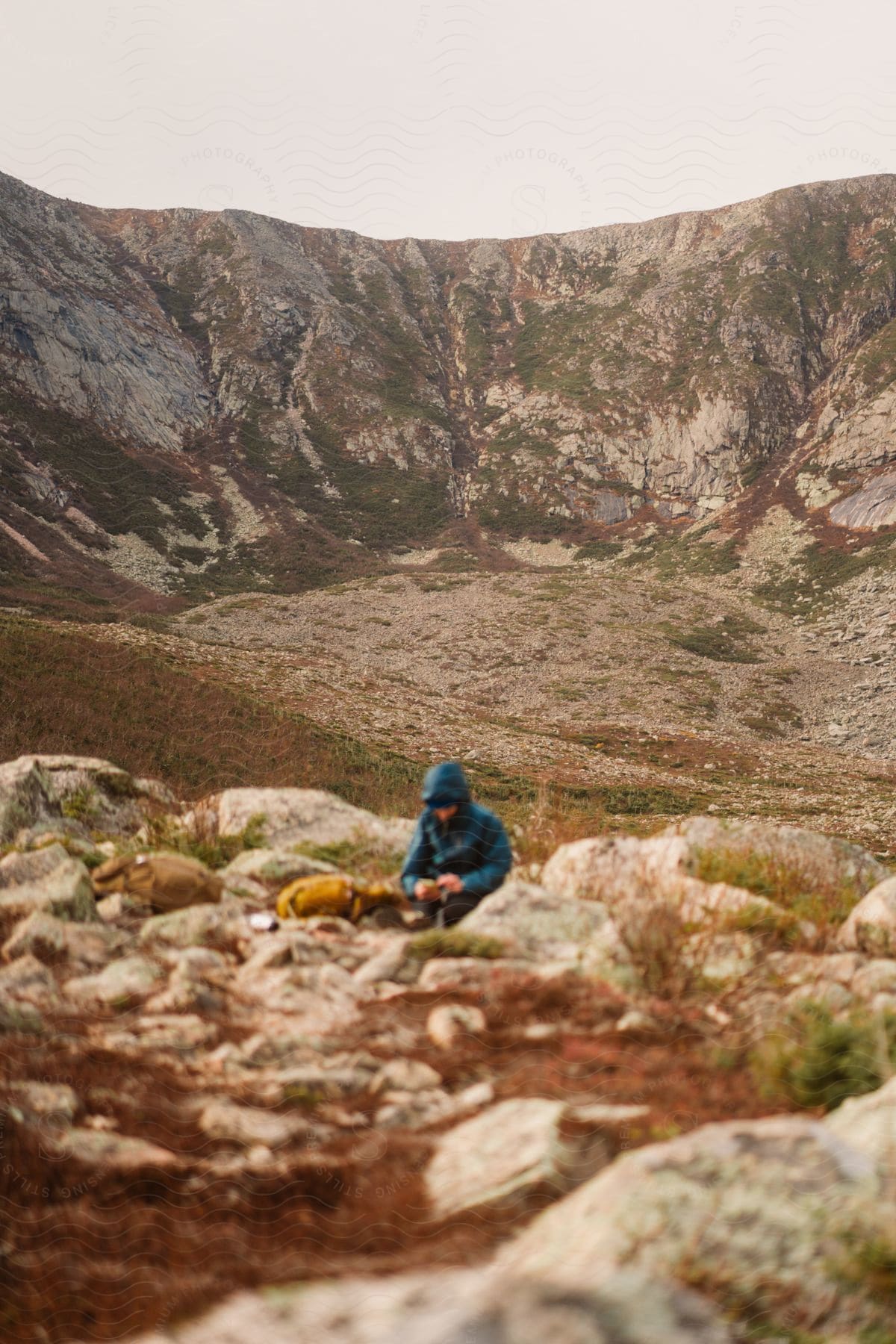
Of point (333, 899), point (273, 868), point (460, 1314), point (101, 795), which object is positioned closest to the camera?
point (460, 1314)

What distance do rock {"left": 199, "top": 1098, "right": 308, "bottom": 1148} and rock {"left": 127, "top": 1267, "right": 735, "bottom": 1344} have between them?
2.45ft

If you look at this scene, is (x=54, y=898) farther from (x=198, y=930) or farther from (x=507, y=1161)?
(x=507, y=1161)

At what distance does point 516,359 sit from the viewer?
126 metres

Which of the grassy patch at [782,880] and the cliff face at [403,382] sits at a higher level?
the cliff face at [403,382]

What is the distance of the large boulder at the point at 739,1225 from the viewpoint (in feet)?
7.54

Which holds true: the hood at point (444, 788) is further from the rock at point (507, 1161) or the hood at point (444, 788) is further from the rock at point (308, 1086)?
the rock at point (507, 1161)

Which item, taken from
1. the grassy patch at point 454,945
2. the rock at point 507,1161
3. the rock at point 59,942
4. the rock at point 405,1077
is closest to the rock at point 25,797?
the rock at point 59,942

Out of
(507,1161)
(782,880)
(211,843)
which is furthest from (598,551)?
(507,1161)

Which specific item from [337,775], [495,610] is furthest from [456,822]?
[495,610]

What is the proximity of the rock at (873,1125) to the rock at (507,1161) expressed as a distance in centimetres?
93

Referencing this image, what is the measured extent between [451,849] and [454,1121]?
108 inches

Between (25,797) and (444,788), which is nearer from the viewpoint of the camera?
(444,788)

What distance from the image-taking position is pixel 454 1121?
10.3ft

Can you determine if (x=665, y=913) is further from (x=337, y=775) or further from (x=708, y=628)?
(x=708, y=628)
